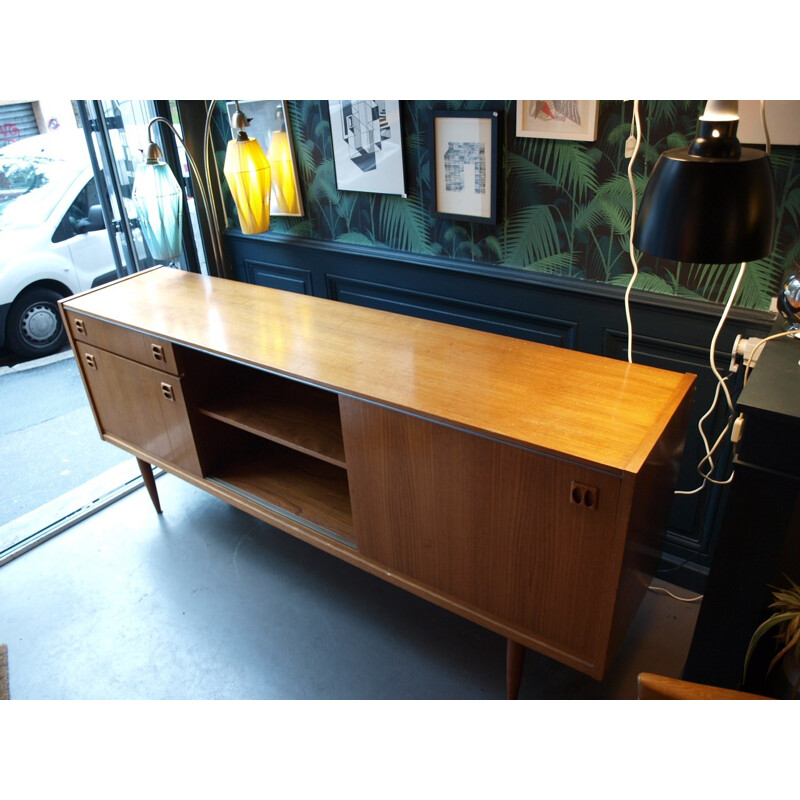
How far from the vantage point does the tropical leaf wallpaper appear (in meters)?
1.55

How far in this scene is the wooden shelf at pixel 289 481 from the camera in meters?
1.91

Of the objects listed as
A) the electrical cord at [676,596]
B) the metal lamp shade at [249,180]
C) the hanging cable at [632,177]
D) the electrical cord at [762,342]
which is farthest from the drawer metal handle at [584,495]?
the metal lamp shade at [249,180]

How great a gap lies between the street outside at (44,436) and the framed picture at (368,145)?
1515 millimetres

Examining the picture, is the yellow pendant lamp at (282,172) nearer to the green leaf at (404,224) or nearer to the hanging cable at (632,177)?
the green leaf at (404,224)

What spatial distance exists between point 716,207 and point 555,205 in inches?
35.3

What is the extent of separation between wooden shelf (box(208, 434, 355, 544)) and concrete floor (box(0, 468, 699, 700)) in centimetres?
34

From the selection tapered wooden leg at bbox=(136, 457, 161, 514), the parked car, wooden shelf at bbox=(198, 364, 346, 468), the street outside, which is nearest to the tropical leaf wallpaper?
wooden shelf at bbox=(198, 364, 346, 468)

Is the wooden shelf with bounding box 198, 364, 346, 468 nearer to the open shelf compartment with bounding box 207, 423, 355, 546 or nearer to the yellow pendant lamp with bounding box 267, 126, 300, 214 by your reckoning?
the open shelf compartment with bounding box 207, 423, 355, 546

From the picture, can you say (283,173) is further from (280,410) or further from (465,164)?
(280,410)

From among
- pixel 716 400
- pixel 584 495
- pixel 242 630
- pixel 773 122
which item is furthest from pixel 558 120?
pixel 242 630

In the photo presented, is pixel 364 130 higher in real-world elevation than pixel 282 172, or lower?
higher

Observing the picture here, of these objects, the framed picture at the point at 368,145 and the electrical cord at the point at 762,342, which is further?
the framed picture at the point at 368,145

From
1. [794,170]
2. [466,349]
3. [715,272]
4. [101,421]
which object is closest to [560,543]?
[466,349]

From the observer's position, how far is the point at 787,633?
1.26 meters
